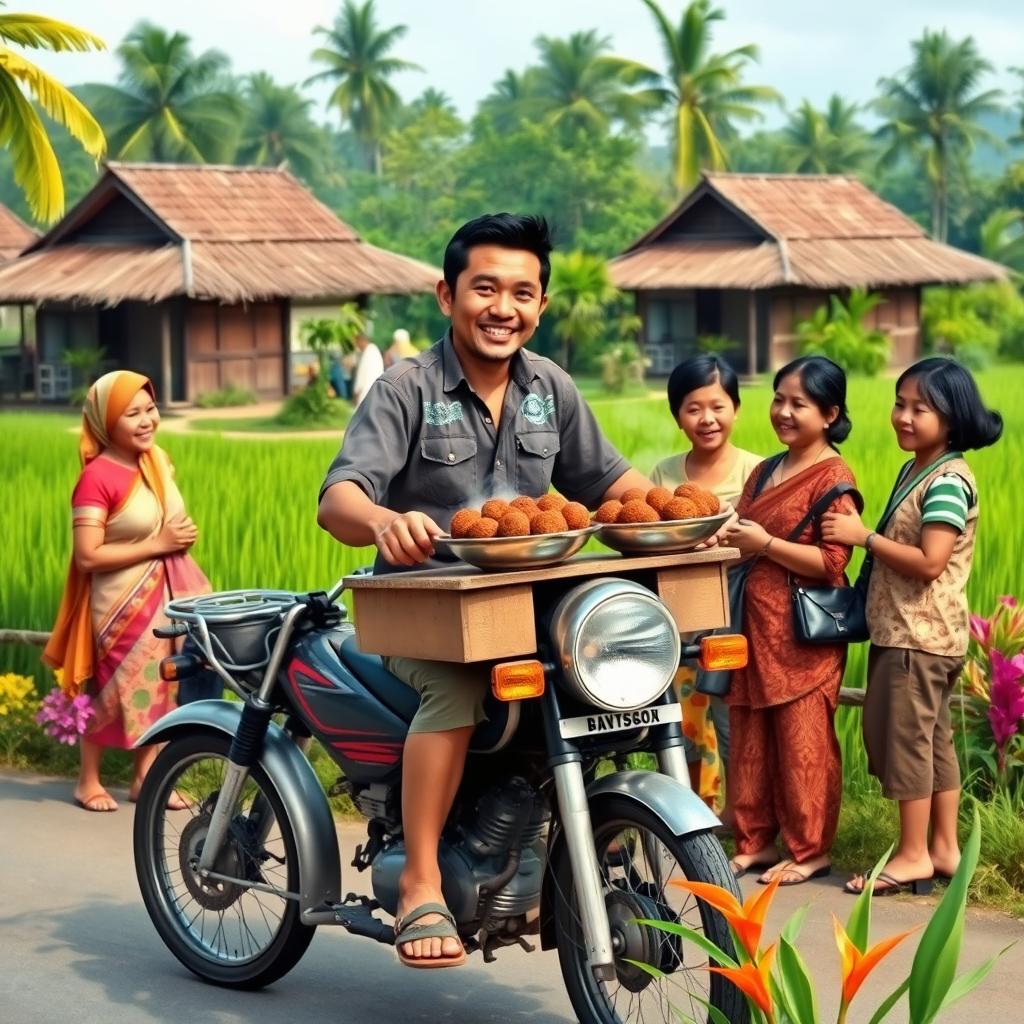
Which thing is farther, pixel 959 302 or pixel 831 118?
pixel 831 118

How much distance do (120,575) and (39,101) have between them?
38.4 ft

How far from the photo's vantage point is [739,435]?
18.0 metres

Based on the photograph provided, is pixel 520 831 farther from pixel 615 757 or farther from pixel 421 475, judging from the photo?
pixel 421 475

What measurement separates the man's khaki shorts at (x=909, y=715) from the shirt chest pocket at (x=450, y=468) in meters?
1.60

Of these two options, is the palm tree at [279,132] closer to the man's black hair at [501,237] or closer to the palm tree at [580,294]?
the palm tree at [580,294]

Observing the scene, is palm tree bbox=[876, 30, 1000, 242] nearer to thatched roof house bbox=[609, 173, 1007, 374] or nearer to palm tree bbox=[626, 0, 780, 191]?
palm tree bbox=[626, 0, 780, 191]

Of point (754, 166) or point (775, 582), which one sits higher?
point (754, 166)

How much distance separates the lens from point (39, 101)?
17.2 meters

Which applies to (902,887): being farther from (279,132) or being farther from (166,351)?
Answer: (279,132)

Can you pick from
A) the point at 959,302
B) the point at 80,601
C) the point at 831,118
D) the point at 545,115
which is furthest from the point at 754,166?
the point at 80,601

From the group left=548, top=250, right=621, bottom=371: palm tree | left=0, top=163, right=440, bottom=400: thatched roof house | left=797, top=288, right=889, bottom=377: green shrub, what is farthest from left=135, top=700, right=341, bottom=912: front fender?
left=548, top=250, right=621, bottom=371: palm tree

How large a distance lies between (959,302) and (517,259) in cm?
4238

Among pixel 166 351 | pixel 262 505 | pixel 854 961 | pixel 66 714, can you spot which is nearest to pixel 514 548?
pixel 854 961

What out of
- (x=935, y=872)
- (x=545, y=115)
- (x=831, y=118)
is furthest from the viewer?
(x=831, y=118)
